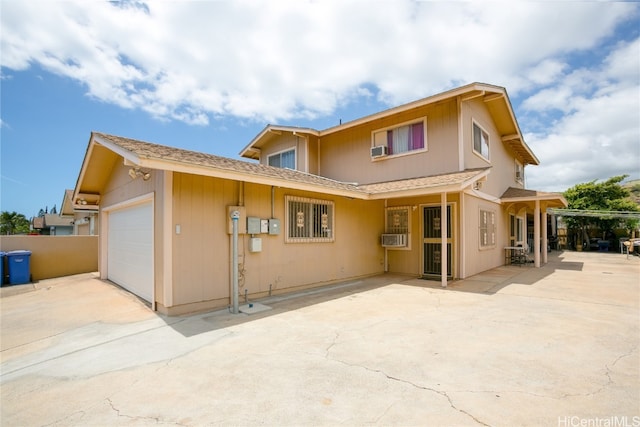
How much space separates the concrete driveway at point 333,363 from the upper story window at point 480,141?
17.5ft

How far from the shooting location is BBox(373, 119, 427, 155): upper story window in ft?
31.4

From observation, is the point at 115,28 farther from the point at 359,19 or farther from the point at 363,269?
the point at 363,269

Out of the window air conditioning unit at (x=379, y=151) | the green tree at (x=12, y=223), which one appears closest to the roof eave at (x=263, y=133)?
the window air conditioning unit at (x=379, y=151)

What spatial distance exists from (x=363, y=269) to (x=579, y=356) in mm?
6210

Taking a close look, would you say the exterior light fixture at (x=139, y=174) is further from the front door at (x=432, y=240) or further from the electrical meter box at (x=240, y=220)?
the front door at (x=432, y=240)

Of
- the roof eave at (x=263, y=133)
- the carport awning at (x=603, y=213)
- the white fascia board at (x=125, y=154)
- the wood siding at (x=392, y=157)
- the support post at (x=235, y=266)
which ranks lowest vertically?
the support post at (x=235, y=266)

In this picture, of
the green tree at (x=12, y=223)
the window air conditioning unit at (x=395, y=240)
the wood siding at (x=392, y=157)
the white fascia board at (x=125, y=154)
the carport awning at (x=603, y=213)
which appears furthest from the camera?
the green tree at (x=12, y=223)

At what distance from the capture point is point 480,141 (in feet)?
33.6

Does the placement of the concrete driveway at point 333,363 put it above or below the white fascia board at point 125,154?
below

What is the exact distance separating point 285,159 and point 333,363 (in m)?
10.2

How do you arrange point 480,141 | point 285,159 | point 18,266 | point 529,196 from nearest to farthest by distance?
point 18,266 → point 480,141 → point 529,196 → point 285,159

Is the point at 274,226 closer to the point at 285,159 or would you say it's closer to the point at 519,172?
the point at 285,159

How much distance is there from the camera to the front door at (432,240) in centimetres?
928

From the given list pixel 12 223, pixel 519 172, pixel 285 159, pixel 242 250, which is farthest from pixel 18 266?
pixel 12 223
